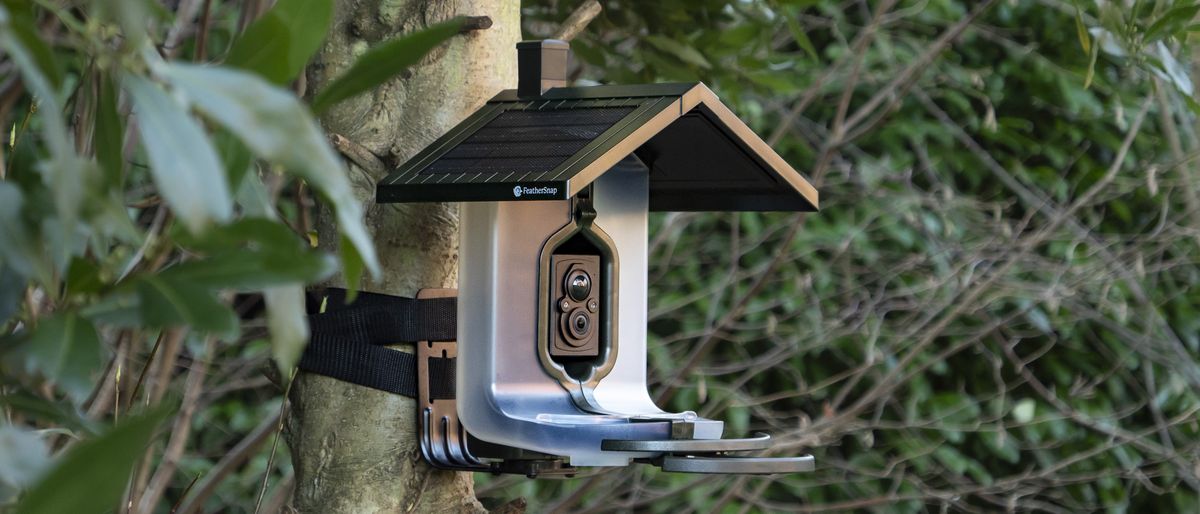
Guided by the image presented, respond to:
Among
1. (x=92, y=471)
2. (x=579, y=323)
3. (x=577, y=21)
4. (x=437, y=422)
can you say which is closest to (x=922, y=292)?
(x=577, y=21)

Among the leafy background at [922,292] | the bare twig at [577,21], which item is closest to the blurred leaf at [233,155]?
the bare twig at [577,21]

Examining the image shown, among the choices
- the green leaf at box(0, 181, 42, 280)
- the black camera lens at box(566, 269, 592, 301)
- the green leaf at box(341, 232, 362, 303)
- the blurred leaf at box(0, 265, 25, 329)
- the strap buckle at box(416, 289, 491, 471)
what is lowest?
the strap buckle at box(416, 289, 491, 471)

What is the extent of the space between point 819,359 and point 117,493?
3083 millimetres

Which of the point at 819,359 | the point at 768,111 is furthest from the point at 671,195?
the point at 819,359

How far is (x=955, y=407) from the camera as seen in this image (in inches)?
133

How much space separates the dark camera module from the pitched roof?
163mm

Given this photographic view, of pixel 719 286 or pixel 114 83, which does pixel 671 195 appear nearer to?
pixel 114 83

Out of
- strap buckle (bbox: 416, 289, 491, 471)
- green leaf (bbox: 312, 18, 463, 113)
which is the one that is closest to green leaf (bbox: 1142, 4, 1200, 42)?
strap buckle (bbox: 416, 289, 491, 471)

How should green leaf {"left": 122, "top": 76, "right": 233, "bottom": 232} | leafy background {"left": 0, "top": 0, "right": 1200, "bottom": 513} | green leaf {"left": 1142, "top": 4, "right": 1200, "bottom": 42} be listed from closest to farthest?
green leaf {"left": 122, "top": 76, "right": 233, "bottom": 232} < green leaf {"left": 1142, "top": 4, "right": 1200, "bottom": 42} < leafy background {"left": 0, "top": 0, "right": 1200, "bottom": 513}

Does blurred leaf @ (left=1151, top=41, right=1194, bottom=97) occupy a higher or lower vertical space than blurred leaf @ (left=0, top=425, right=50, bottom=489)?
Answer: higher

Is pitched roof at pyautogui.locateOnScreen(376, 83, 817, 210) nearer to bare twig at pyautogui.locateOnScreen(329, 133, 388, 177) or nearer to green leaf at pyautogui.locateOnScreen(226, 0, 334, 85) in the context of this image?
bare twig at pyautogui.locateOnScreen(329, 133, 388, 177)

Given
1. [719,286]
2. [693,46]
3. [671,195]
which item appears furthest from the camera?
[719,286]

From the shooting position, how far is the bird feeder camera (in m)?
1.36

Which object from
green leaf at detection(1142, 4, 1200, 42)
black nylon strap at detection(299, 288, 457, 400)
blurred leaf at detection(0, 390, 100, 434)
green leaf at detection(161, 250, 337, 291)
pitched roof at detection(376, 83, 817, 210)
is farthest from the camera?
green leaf at detection(1142, 4, 1200, 42)
